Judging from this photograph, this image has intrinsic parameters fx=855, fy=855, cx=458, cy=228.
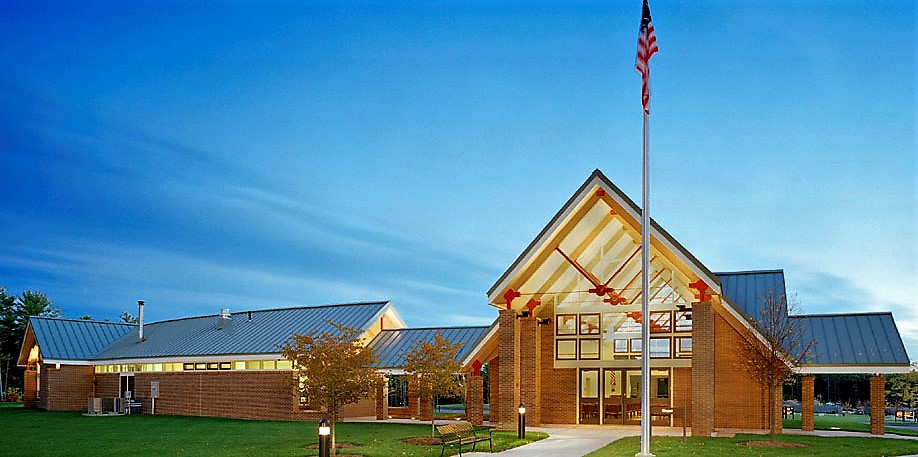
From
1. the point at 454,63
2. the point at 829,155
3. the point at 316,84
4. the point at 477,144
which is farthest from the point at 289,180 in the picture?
the point at 829,155

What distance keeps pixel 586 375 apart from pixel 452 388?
6503mm

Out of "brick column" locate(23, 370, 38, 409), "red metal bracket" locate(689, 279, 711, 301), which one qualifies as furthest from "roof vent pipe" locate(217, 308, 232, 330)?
"red metal bracket" locate(689, 279, 711, 301)

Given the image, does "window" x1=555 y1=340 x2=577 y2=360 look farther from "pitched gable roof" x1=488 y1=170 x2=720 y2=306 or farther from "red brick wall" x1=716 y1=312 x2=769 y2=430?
"red brick wall" x1=716 y1=312 x2=769 y2=430

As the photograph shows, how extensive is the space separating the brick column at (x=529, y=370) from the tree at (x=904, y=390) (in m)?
27.2

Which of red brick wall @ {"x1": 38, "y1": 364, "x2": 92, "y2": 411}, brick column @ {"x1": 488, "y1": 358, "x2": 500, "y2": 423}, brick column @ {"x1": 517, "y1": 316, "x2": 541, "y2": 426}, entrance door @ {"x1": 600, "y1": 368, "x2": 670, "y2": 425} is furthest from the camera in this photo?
red brick wall @ {"x1": 38, "y1": 364, "x2": 92, "y2": 411}

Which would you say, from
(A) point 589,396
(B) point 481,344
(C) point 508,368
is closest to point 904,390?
(A) point 589,396

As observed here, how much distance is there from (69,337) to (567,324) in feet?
95.7

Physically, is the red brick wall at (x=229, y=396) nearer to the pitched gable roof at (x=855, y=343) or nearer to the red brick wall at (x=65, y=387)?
the red brick wall at (x=65, y=387)

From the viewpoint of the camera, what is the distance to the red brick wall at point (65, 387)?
1683 inches

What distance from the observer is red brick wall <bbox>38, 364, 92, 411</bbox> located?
42750mm

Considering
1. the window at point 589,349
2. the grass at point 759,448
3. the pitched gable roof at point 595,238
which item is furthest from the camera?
the window at point 589,349

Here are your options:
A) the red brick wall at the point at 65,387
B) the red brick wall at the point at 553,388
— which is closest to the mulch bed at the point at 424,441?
the red brick wall at the point at 553,388

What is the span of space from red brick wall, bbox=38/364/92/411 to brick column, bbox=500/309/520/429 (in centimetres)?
2637

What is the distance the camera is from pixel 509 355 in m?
26.7
